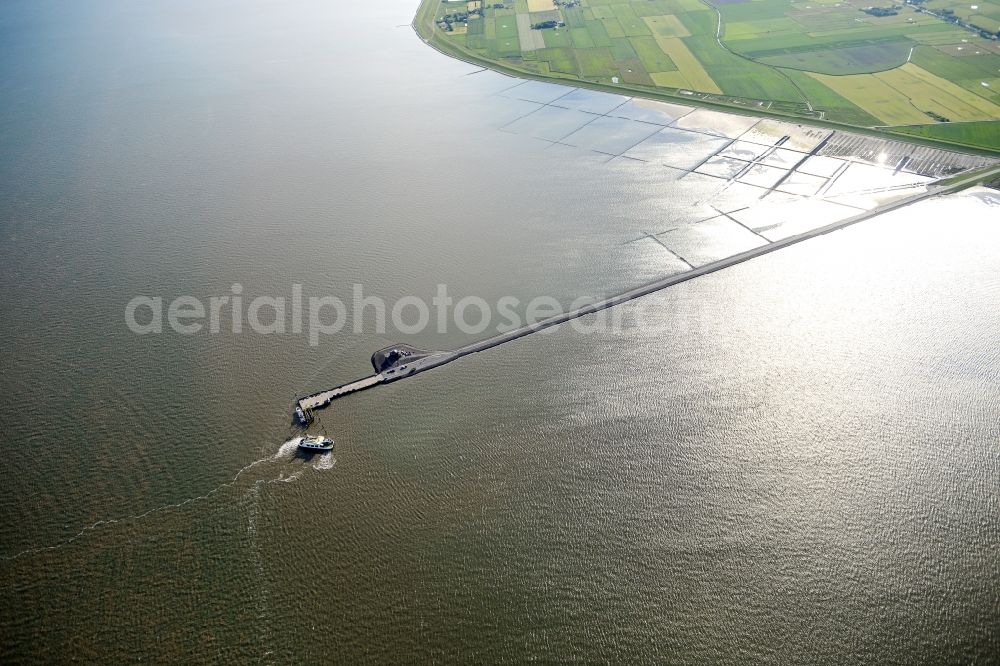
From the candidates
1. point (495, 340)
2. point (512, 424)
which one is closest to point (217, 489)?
point (512, 424)

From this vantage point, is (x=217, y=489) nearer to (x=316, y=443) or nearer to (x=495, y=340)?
(x=316, y=443)

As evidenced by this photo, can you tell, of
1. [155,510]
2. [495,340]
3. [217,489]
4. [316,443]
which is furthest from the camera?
[495,340]

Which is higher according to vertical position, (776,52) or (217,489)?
→ (776,52)

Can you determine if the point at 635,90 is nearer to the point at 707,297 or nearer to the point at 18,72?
the point at 707,297

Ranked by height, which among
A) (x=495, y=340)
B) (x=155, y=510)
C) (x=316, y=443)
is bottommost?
(x=155, y=510)

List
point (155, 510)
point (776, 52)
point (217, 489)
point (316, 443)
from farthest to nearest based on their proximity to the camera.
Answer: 1. point (776, 52)
2. point (316, 443)
3. point (217, 489)
4. point (155, 510)

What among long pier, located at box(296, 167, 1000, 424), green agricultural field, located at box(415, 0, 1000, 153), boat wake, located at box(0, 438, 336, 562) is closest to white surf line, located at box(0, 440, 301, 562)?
boat wake, located at box(0, 438, 336, 562)
